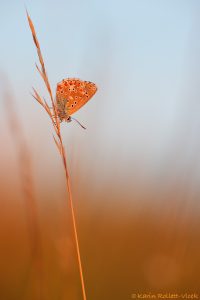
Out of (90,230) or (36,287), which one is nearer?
(36,287)

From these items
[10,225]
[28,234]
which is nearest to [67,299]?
[28,234]

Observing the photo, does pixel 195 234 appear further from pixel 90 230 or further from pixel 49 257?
pixel 49 257

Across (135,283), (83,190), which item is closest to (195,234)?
(135,283)

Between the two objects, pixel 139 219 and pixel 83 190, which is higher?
pixel 83 190

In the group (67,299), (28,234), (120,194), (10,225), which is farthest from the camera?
(120,194)

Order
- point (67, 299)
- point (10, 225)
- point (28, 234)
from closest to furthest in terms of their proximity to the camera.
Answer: point (67, 299) → point (28, 234) → point (10, 225)
